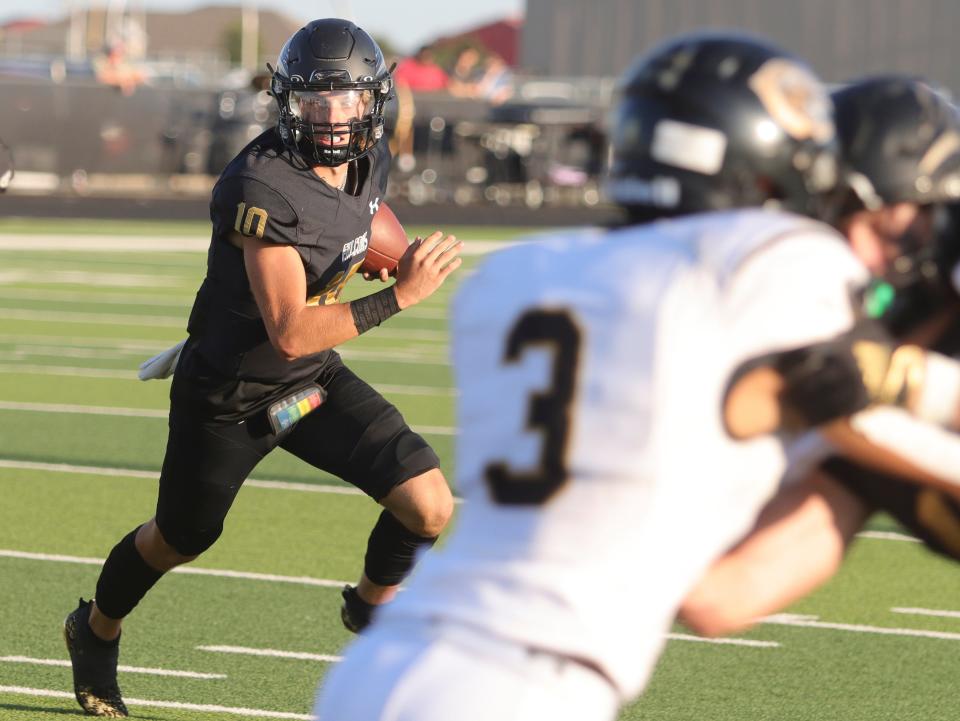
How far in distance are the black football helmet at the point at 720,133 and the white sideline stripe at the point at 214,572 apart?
151 inches

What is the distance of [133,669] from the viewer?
527cm

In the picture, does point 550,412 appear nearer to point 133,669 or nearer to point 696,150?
point 696,150

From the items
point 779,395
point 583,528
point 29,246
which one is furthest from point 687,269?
point 29,246

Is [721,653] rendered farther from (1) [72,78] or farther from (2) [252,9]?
(2) [252,9]

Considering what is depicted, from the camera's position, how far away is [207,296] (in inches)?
189

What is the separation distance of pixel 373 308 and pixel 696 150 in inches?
84.7

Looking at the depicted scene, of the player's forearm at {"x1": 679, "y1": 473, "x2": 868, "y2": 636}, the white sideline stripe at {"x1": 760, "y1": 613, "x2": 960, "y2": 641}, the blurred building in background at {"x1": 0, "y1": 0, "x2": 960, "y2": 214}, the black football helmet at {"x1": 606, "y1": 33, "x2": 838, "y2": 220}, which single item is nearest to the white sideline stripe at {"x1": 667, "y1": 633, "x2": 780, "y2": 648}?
the white sideline stripe at {"x1": 760, "y1": 613, "x2": 960, "y2": 641}

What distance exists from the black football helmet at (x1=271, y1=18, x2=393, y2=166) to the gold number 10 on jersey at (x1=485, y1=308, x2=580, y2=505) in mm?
2500

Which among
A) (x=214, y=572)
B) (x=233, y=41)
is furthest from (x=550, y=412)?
(x=233, y=41)

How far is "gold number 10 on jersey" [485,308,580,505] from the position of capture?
2.40 metres

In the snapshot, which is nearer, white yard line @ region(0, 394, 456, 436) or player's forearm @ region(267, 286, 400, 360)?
player's forearm @ region(267, 286, 400, 360)

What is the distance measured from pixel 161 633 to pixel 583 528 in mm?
3478

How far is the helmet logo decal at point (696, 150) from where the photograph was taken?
2611mm

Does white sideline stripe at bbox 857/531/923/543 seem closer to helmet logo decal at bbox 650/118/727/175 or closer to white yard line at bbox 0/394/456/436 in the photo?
white yard line at bbox 0/394/456/436
